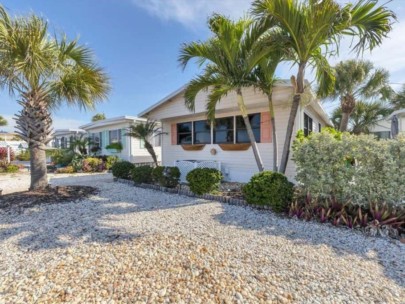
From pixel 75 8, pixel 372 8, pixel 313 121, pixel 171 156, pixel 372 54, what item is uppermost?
pixel 75 8

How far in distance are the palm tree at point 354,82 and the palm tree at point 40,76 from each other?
1200 centimetres

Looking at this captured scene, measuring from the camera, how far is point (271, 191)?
17.0 ft

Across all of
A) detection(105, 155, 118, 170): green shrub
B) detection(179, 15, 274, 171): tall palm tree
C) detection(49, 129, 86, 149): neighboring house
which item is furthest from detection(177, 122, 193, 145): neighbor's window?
detection(49, 129, 86, 149): neighboring house

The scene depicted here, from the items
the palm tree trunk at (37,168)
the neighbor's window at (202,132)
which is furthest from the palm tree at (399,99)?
the palm tree trunk at (37,168)

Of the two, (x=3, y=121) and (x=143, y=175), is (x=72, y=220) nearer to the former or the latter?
(x=143, y=175)

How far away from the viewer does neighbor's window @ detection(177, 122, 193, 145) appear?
36.7 feet

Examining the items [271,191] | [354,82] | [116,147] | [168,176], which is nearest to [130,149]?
[116,147]

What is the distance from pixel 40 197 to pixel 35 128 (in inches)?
79.7

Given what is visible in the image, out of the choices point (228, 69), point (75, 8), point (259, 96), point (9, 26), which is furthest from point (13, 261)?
point (75, 8)

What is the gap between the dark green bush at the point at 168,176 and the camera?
7.71 m

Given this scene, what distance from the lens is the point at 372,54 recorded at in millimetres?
5320

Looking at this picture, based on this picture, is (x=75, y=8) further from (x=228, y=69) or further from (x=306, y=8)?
(x=306, y=8)

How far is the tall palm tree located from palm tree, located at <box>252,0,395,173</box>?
578 mm

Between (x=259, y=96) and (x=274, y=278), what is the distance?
21.5 ft
